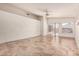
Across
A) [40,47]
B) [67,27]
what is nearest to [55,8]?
[67,27]

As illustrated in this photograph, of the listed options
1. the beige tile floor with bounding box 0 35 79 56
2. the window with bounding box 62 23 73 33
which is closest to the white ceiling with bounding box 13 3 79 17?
the window with bounding box 62 23 73 33

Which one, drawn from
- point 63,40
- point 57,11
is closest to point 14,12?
point 57,11

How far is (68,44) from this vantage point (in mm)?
2400

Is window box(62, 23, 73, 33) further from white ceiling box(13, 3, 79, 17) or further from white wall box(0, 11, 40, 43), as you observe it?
white wall box(0, 11, 40, 43)

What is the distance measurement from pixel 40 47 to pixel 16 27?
2.12 feet

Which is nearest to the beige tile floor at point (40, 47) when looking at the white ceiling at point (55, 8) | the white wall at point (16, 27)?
the white wall at point (16, 27)

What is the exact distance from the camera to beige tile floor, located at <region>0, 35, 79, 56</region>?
7.76 ft

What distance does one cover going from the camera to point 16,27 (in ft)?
7.93

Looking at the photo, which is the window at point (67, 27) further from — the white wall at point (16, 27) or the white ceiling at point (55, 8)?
the white wall at point (16, 27)

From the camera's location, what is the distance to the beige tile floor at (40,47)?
2365 millimetres

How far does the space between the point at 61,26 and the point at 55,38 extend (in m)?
0.28

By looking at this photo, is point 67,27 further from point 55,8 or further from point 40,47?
point 40,47

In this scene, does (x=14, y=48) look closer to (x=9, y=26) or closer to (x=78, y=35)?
(x=9, y=26)

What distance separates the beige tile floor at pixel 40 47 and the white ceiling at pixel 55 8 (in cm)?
52
